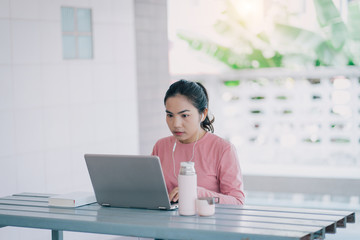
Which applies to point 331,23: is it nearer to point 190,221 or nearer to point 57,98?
point 57,98

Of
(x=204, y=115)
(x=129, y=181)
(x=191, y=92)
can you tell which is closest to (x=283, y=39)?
(x=204, y=115)

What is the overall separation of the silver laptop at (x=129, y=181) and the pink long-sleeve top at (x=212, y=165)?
404 millimetres

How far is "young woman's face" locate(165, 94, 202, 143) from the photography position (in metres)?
2.52

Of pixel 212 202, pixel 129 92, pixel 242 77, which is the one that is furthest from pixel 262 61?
pixel 212 202

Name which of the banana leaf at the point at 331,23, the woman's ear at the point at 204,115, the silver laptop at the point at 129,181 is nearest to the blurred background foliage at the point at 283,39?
the banana leaf at the point at 331,23

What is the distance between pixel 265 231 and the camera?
1796 mm

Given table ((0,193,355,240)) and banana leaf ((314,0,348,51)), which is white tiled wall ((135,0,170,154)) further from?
table ((0,193,355,240))

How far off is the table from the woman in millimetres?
344

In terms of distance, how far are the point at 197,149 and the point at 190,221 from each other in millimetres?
681

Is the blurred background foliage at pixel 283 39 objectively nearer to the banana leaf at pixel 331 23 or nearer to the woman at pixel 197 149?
the banana leaf at pixel 331 23

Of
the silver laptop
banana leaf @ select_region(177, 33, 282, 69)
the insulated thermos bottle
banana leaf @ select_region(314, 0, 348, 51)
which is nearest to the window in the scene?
the silver laptop

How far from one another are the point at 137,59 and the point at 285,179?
5.58 feet

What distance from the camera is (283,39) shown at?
23.6 ft

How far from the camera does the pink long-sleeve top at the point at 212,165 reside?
251 cm
